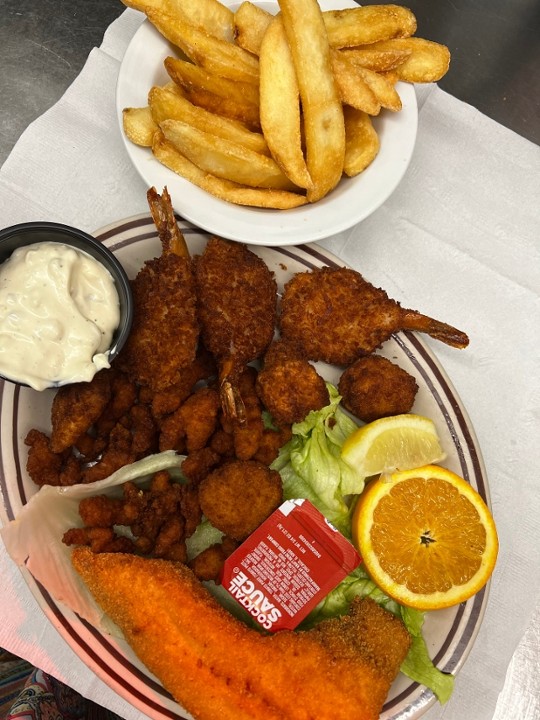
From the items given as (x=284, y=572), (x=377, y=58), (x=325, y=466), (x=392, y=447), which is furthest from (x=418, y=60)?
(x=284, y=572)

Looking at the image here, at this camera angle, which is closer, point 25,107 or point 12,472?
point 12,472

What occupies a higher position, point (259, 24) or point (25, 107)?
point (259, 24)

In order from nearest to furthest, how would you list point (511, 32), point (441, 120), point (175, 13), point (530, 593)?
point (175, 13) < point (530, 593) < point (441, 120) < point (511, 32)

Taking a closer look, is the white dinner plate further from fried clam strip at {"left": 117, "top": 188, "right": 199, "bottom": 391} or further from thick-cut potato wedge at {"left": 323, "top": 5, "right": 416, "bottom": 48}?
thick-cut potato wedge at {"left": 323, "top": 5, "right": 416, "bottom": 48}

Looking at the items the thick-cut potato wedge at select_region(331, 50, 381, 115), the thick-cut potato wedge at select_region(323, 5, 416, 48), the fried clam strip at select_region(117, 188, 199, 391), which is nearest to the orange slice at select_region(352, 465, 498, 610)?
the fried clam strip at select_region(117, 188, 199, 391)

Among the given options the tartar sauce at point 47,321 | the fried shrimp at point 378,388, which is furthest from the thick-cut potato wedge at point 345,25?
the fried shrimp at point 378,388

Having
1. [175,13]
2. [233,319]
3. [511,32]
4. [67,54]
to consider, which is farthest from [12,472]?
[511,32]

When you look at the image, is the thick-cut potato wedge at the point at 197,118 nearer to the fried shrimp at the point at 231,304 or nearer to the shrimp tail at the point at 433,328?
the fried shrimp at the point at 231,304

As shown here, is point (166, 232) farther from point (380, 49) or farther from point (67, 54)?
point (67, 54)
